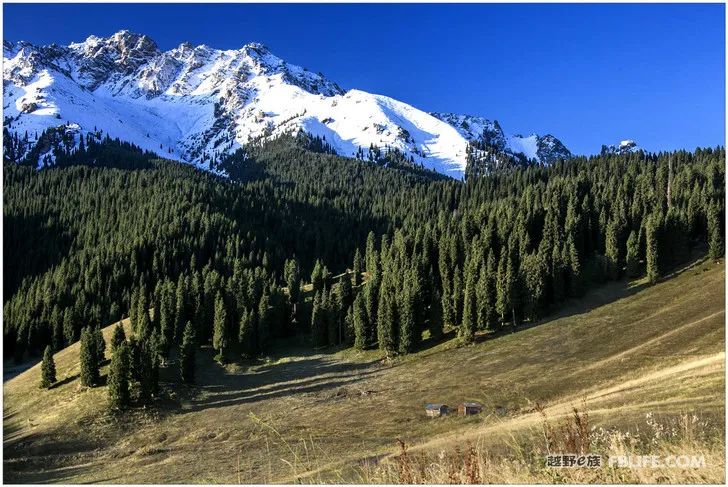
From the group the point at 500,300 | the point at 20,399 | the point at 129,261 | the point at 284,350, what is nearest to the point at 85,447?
the point at 20,399

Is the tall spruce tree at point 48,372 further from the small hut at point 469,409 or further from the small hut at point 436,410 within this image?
the small hut at point 469,409

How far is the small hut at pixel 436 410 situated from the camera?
5228cm

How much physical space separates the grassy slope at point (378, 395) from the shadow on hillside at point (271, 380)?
15.2 inches

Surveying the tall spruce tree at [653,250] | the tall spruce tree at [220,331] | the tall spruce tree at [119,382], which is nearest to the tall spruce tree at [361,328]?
the tall spruce tree at [220,331]

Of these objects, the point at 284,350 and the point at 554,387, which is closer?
the point at 554,387

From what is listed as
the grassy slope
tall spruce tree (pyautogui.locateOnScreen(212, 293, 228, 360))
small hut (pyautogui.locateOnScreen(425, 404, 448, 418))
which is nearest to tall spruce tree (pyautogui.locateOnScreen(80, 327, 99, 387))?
the grassy slope

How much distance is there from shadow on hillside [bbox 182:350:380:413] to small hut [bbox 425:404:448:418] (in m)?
23.4

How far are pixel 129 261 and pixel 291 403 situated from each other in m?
138

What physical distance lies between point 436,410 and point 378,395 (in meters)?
15.0

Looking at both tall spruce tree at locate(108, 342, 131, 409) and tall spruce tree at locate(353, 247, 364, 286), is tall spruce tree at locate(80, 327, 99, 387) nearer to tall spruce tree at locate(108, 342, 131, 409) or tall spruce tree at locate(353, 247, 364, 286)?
tall spruce tree at locate(108, 342, 131, 409)

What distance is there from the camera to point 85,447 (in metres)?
57.9

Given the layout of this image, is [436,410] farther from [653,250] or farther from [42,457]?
[653,250]

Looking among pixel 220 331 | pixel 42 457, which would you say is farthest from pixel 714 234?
pixel 42 457

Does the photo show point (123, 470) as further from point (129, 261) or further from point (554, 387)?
point (129, 261)
